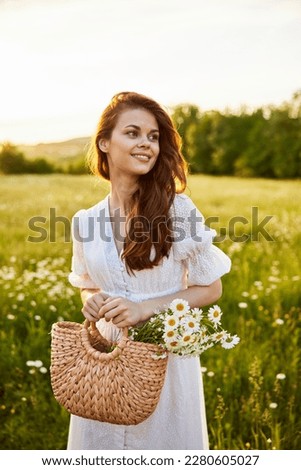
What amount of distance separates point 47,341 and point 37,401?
46 centimetres

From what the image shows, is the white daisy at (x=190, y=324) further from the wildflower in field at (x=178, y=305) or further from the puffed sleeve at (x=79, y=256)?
the puffed sleeve at (x=79, y=256)

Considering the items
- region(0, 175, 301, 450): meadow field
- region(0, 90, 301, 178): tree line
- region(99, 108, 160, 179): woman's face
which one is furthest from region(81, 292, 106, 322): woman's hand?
region(0, 90, 301, 178): tree line

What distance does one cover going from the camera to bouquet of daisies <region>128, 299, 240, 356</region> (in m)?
1.69

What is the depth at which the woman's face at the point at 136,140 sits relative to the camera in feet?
5.98

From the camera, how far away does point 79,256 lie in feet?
6.59

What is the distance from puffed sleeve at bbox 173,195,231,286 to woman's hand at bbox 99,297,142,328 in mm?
226

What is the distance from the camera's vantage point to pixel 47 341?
3232 mm

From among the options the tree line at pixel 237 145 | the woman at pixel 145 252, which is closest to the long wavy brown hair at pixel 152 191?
the woman at pixel 145 252

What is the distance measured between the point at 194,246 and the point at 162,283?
0.16m

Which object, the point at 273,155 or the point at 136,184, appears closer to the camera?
the point at 136,184

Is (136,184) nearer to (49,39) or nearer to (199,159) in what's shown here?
(49,39)

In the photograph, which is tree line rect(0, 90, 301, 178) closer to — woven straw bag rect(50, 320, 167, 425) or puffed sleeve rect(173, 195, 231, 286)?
puffed sleeve rect(173, 195, 231, 286)

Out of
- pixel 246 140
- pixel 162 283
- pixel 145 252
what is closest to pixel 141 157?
pixel 145 252

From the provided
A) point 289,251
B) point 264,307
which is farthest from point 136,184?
point 289,251
